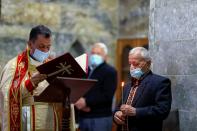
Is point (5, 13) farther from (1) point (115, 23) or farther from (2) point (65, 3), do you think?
(1) point (115, 23)

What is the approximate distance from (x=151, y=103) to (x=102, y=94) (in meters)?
2.39

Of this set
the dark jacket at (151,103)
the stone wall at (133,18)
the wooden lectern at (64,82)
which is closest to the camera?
the wooden lectern at (64,82)

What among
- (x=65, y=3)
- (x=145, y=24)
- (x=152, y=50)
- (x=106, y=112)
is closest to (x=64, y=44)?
(x=65, y=3)

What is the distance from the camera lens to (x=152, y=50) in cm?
554

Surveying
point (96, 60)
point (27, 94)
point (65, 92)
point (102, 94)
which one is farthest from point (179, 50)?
point (96, 60)

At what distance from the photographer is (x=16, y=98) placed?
496 centimetres

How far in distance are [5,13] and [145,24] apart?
2.59 m

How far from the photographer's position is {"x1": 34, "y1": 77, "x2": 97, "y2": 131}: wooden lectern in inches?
175

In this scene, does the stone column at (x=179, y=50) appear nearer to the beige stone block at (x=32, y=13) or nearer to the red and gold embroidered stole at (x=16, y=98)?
the red and gold embroidered stole at (x=16, y=98)

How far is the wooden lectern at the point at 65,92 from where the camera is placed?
175 inches

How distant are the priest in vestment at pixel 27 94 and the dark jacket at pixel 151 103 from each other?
0.78m

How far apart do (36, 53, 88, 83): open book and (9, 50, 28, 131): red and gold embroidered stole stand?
53 cm

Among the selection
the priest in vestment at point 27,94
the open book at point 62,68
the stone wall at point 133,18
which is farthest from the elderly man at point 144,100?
the stone wall at point 133,18

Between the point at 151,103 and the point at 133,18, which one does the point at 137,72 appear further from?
the point at 133,18
